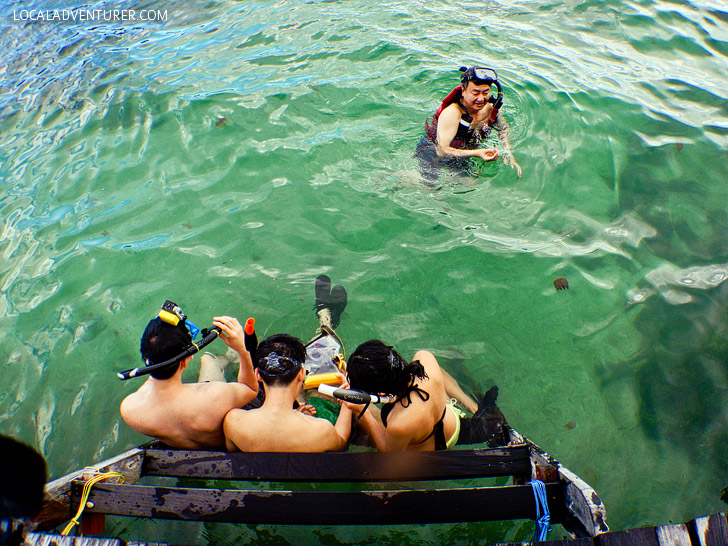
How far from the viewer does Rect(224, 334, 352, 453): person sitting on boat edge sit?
2932mm

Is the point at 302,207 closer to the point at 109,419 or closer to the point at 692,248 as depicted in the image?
the point at 109,419

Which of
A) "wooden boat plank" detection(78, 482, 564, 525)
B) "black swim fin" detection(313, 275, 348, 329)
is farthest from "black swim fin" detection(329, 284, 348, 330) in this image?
"wooden boat plank" detection(78, 482, 564, 525)

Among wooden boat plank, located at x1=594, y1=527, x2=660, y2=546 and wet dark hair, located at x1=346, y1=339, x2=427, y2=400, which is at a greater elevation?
wet dark hair, located at x1=346, y1=339, x2=427, y2=400

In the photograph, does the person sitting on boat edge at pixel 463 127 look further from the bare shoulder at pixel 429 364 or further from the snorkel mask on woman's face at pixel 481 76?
the bare shoulder at pixel 429 364

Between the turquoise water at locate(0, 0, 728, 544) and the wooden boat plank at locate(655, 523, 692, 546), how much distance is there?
121 centimetres

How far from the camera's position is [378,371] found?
2.83 m

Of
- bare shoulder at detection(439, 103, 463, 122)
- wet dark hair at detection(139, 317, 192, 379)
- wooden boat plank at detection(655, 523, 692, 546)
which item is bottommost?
wooden boat plank at detection(655, 523, 692, 546)

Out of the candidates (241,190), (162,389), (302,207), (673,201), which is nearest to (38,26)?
(241,190)

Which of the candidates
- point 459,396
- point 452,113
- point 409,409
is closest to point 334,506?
point 409,409

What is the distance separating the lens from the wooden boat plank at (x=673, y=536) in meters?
2.09

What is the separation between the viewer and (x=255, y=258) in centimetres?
506

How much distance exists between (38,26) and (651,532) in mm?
13751

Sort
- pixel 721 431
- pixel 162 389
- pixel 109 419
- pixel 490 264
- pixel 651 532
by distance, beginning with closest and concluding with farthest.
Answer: pixel 651 532 → pixel 162 389 → pixel 721 431 → pixel 109 419 → pixel 490 264

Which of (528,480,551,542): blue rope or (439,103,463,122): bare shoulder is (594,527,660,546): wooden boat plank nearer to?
(528,480,551,542): blue rope
